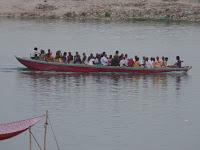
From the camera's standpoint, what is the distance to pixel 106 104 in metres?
33.8

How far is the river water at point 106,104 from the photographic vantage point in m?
28.0

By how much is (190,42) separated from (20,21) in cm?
2072

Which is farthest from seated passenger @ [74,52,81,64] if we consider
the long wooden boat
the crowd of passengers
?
the long wooden boat

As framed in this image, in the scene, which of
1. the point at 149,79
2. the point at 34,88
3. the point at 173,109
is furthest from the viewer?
the point at 149,79

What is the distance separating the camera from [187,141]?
28234 millimetres

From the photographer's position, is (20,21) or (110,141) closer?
(110,141)

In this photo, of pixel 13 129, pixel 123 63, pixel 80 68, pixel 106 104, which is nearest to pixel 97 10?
pixel 123 63

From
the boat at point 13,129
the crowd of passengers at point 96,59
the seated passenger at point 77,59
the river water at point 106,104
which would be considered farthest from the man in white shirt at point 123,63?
the boat at point 13,129

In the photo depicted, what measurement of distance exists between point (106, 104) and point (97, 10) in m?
47.1

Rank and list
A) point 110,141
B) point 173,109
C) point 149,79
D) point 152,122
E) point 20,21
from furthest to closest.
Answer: point 20,21 → point 149,79 → point 173,109 → point 152,122 → point 110,141

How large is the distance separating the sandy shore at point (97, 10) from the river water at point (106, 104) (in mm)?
23869

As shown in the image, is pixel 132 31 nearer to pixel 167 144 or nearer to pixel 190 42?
pixel 190 42

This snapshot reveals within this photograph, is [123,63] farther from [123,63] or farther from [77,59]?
[77,59]

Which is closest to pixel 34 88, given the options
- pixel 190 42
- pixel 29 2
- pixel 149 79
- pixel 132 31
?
pixel 149 79
